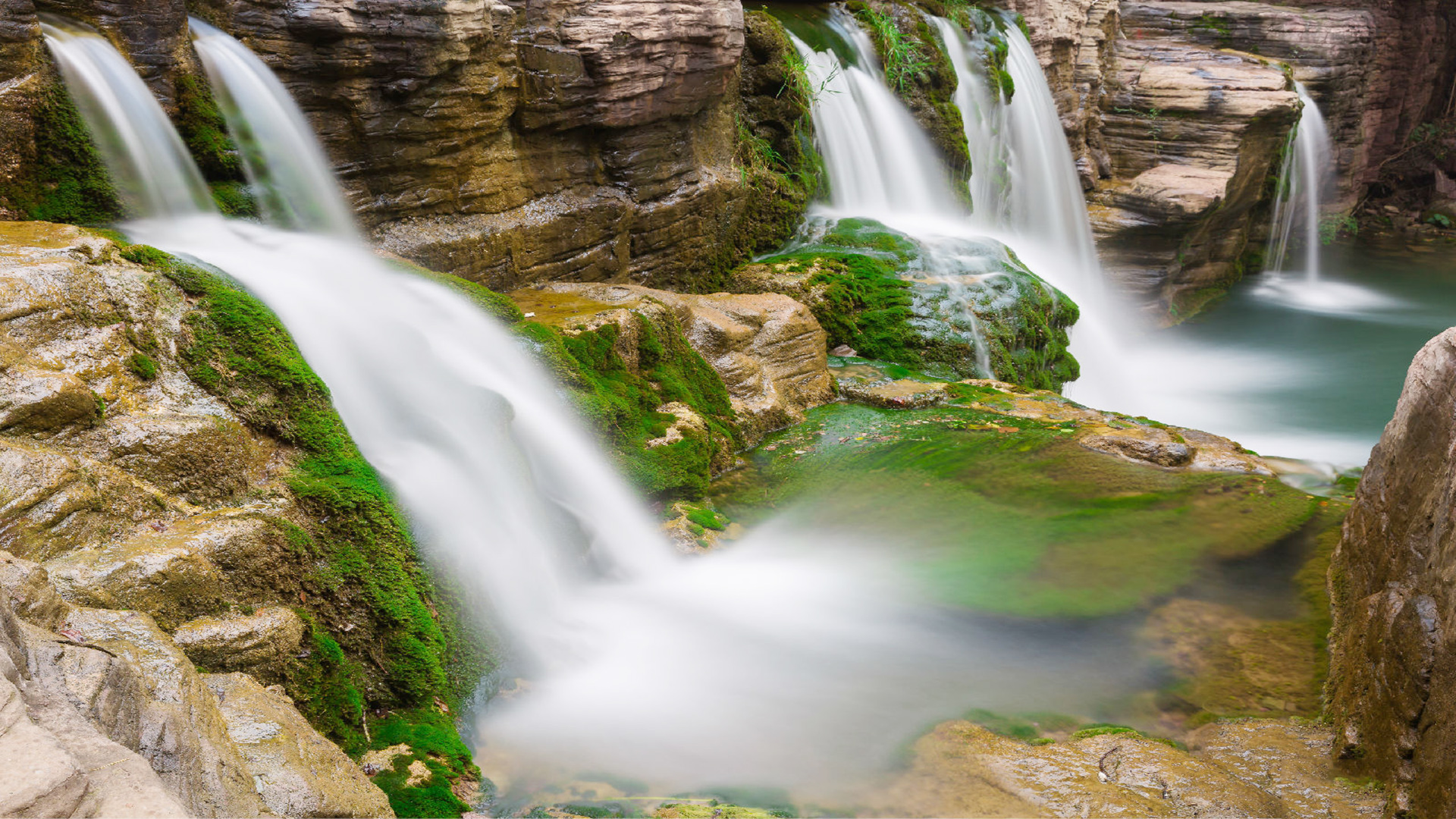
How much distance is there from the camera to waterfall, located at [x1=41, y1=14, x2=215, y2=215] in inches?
219

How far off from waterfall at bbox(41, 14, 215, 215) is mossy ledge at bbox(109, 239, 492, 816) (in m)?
1.58

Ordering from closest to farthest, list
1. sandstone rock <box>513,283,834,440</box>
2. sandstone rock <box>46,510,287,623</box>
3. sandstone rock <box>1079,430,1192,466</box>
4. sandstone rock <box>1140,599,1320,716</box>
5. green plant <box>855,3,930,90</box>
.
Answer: sandstone rock <box>46,510,287,623</box>, sandstone rock <box>1140,599,1320,716</box>, sandstone rock <box>1079,430,1192,466</box>, sandstone rock <box>513,283,834,440</box>, green plant <box>855,3,930,90</box>

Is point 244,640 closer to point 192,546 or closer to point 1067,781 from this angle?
point 192,546

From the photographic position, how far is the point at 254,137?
6.37m

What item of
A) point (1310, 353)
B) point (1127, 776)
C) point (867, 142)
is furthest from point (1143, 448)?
point (1310, 353)

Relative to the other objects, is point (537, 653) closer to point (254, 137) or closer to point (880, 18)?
point (254, 137)

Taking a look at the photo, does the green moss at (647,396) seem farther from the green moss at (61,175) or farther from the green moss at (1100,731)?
the green moss at (1100,731)

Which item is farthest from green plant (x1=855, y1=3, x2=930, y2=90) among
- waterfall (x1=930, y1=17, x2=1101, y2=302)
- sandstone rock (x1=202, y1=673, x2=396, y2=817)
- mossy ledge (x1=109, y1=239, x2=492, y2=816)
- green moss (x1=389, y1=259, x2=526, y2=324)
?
sandstone rock (x1=202, y1=673, x2=396, y2=817)

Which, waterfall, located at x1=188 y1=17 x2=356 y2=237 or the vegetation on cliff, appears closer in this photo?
waterfall, located at x1=188 y1=17 x2=356 y2=237

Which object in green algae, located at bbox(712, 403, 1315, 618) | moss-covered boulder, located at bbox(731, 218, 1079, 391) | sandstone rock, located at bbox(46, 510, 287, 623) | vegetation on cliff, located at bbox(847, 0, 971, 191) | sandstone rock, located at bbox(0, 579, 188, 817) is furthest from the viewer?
vegetation on cliff, located at bbox(847, 0, 971, 191)

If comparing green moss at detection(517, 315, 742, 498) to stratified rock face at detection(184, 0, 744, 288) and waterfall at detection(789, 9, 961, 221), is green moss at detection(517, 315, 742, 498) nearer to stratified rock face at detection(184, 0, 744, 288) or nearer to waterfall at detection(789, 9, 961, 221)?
stratified rock face at detection(184, 0, 744, 288)

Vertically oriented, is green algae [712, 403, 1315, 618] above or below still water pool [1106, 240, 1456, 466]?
above

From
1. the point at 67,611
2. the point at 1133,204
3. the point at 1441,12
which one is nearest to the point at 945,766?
the point at 67,611

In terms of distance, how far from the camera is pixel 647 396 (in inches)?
273
